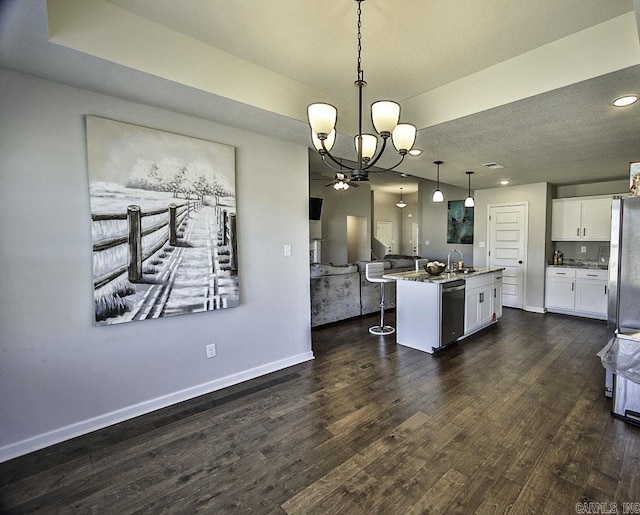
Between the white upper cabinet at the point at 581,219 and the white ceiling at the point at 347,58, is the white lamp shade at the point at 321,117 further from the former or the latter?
the white upper cabinet at the point at 581,219

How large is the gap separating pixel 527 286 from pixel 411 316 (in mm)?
3443

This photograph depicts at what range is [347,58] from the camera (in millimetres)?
2309

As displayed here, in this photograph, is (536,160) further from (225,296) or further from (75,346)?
(75,346)

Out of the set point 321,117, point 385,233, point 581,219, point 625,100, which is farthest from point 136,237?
point 385,233

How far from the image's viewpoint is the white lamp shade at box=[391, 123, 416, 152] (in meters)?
2.05

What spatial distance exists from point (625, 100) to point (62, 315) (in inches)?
175

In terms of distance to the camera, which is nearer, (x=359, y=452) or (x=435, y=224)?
(x=359, y=452)

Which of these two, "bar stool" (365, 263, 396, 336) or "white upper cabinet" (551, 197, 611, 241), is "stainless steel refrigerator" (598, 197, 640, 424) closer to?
"bar stool" (365, 263, 396, 336)

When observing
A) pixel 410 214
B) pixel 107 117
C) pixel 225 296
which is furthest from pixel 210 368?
pixel 410 214

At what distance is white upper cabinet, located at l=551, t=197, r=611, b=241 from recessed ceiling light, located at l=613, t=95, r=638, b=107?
3714mm

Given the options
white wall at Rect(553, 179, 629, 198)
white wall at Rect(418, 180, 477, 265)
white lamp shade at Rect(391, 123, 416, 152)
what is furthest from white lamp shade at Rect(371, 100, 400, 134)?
white wall at Rect(418, 180, 477, 265)

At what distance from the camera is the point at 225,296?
2824 millimetres

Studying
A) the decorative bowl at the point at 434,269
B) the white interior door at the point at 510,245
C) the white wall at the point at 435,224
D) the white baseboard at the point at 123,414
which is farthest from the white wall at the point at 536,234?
the white baseboard at the point at 123,414

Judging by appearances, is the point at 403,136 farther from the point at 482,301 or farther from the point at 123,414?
the point at 482,301
